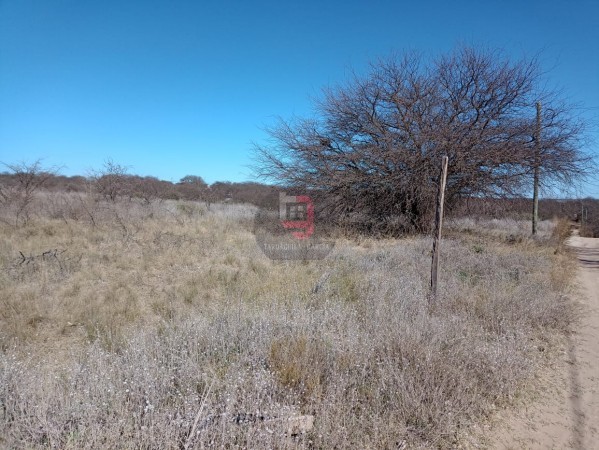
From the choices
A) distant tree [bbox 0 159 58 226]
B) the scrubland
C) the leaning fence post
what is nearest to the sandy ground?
the scrubland

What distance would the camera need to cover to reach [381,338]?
3031 millimetres

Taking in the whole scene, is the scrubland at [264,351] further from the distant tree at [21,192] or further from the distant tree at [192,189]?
the distant tree at [192,189]

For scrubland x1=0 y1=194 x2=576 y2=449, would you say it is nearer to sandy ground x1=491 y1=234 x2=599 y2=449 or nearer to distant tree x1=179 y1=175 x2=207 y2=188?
sandy ground x1=491 y1=234 x2=599 y2=449

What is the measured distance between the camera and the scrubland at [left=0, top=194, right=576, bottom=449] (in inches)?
80.6

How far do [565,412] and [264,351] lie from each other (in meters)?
2.61

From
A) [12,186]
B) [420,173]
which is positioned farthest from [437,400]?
[12,186]

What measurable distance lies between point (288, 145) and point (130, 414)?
11455mm

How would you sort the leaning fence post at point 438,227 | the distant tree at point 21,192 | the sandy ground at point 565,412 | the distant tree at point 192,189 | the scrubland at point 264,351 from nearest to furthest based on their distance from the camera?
the scrubland at point 264,351 < the sandy ground at point 565,412 < the leaning fence post at point 438,227 < the distant tree at point 21,192 < the distant tree at point 192,189

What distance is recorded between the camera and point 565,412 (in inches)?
102

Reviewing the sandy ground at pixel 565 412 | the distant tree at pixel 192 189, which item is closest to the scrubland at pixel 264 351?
the sandy ground at pixel 565 412

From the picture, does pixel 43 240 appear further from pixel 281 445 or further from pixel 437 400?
pixel 437 400

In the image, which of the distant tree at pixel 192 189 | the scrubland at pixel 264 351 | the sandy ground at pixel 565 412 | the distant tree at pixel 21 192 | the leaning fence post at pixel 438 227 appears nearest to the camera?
the scrubland at pixel 264 351

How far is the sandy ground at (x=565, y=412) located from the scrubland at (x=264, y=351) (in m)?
0.17

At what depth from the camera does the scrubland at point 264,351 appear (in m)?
2.05
